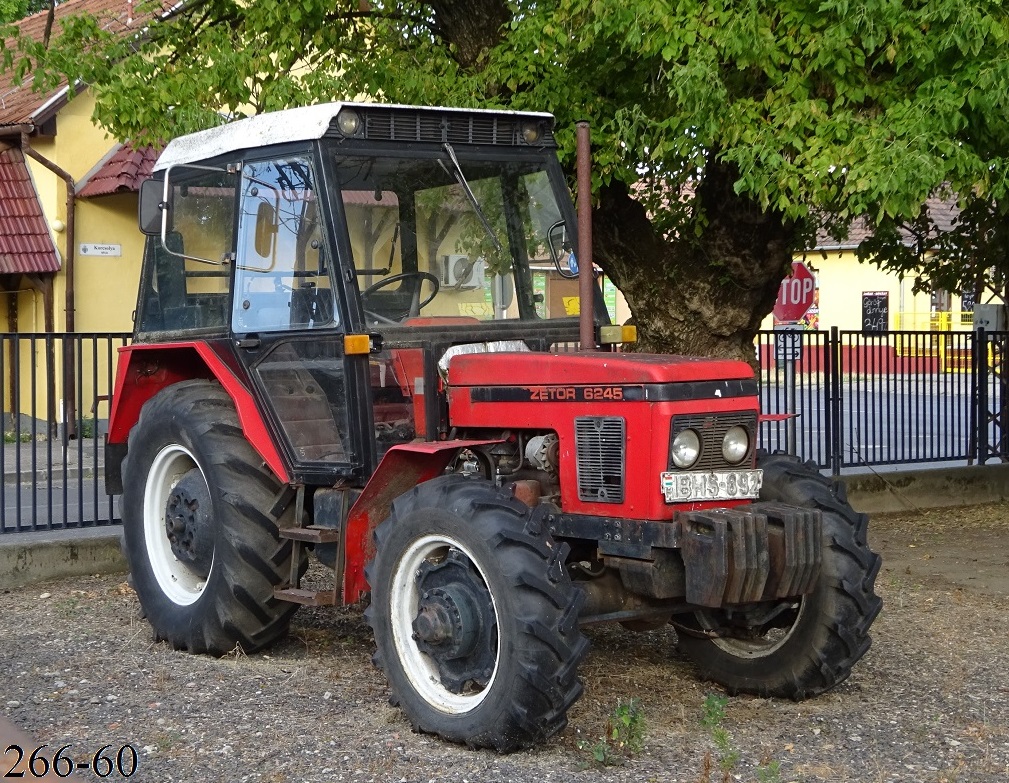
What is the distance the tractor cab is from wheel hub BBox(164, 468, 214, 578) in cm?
61

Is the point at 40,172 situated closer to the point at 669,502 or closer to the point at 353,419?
the point at 353,419

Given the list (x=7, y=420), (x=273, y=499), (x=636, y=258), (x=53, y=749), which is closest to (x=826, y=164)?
(x=636, y=258)

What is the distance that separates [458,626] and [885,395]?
8.87 m

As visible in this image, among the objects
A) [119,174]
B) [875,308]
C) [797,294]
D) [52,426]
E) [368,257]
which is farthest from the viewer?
[875,308]

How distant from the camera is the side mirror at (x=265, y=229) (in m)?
6.55

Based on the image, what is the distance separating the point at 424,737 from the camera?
18.0ft

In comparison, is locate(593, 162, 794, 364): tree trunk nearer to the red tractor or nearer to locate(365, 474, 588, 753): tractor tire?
the red tractor

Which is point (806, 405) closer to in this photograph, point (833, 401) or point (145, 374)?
point (833, 401)

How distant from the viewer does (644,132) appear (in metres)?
9.08

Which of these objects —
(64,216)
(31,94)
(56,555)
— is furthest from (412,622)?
(31,94)

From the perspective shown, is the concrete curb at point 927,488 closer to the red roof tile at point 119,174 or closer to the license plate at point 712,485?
the license plate at point 712,485

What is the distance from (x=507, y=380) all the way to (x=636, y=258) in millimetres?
4556

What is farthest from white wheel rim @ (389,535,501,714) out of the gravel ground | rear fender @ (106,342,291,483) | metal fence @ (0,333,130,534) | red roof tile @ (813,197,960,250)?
red roof tile @ (813,197,960,250)

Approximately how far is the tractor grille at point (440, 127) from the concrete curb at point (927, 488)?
6.80m
